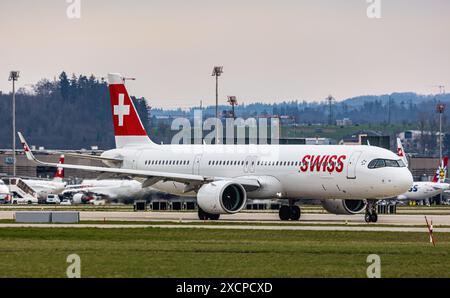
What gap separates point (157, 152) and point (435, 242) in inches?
1372

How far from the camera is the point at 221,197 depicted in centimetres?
6862

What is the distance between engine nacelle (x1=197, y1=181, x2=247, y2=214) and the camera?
6856 centimetres

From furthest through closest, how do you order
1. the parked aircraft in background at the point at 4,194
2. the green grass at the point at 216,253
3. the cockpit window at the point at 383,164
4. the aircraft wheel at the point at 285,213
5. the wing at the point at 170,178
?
the parked aircraft in background at the point at 4,194
the aircraft wheel at the point at 285,213
the wing at the point at 170,178
the cockpit window at the point at 383,164
the green grass at the point at 216,253

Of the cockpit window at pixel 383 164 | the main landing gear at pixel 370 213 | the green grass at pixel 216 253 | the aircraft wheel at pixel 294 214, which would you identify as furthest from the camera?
Answer: the aircraft wheel at pixel 294 214

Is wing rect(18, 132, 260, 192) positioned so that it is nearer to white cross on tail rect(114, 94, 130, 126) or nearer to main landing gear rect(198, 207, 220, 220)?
main landing gear rect(198, 207, 220, 220)

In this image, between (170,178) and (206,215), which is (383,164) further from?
(170,178)

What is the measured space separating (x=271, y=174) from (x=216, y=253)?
29348 mm

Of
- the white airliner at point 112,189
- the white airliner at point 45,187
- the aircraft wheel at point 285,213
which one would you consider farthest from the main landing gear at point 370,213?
the white airliner at point 45,187

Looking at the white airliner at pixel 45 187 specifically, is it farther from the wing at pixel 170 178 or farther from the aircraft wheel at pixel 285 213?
the aircraft wheel at pixel 285 213

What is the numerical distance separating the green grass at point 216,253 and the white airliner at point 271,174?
40.5 feet

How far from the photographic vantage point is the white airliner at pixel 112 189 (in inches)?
4090

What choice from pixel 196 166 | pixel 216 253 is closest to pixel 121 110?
pixel 196 166

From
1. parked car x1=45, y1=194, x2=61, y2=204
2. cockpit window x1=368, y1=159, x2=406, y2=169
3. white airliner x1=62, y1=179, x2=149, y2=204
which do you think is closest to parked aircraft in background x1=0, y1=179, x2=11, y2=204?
parked car x1=45, y1=194, x2=61, y2=204

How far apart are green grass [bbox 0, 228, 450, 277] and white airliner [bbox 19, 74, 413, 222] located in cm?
1235
